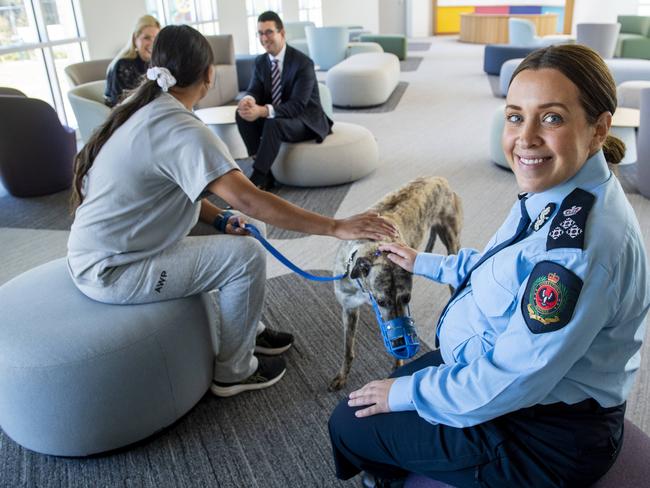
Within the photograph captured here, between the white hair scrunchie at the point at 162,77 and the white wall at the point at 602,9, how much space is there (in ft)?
42.2

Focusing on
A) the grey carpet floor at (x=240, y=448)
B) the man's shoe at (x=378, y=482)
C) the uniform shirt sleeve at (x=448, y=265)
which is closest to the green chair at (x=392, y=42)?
the grey carpet floor at (x=240, y=448)

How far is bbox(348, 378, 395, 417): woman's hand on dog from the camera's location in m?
1.36

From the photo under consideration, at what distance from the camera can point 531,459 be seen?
1209 mm

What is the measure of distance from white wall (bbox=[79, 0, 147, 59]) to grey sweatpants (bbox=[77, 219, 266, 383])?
5.50 m

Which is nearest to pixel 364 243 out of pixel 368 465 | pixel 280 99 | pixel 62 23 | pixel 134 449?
pixel 368 465

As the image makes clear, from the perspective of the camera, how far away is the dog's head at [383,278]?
190 cm

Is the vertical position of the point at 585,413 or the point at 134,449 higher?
the point at 585,413

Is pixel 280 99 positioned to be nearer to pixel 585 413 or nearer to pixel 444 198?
pixel 444 198

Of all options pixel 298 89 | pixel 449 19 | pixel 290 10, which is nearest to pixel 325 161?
pixel 298 89

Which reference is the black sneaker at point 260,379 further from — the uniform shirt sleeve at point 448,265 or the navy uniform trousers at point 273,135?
the navy uniform trousers at point 273,135

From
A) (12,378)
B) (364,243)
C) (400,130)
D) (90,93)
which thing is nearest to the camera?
(12,378)

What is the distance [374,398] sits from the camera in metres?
1.38

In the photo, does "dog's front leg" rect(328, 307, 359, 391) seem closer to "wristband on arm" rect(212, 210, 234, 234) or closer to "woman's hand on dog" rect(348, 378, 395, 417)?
"wristband on arm" rect(212, 210, 234, 234)

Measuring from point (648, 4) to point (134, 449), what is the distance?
13374 millimetres
